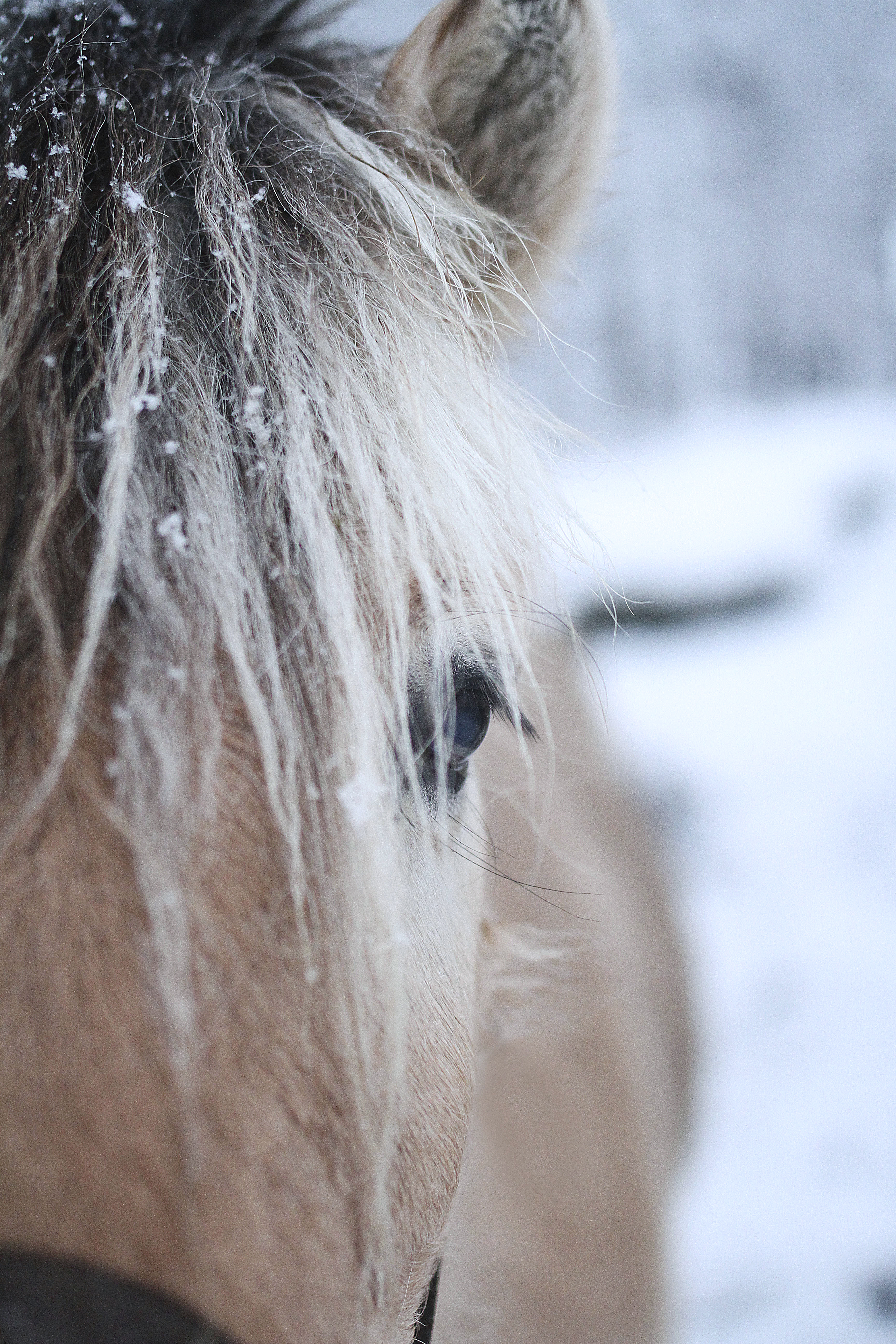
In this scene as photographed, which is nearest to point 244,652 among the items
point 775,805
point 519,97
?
point 519,97

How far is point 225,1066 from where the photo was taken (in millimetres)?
424

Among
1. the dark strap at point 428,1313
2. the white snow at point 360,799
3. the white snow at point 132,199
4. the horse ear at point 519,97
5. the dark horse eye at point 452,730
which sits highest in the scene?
the horse ear at point 519,97

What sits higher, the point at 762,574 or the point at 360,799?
the point at 762,574

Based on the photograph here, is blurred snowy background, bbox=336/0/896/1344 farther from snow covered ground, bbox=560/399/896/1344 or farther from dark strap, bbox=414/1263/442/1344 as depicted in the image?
dark strap, bbox=414/1263/442/1344

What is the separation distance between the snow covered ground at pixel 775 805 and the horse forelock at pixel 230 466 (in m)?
0.24

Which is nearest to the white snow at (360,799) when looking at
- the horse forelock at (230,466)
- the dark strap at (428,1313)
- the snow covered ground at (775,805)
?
the horse forelock at (230,466)

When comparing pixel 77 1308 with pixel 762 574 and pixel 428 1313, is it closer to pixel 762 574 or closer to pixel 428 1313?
pixel 428 1313

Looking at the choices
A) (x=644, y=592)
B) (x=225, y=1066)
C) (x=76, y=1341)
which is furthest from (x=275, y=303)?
(x=644, y=592)

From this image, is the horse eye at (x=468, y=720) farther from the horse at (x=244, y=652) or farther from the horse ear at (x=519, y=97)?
the horse ear at (x=519, y=97)

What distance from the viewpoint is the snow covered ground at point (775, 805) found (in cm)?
175

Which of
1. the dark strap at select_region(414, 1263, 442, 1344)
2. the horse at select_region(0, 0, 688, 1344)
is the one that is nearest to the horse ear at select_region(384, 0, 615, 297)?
the horse at select_region(0, 0, 688, 1344)

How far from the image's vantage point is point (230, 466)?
514 mm

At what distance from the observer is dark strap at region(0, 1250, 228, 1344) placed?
37 centimetres

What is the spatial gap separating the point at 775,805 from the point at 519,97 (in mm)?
2387
